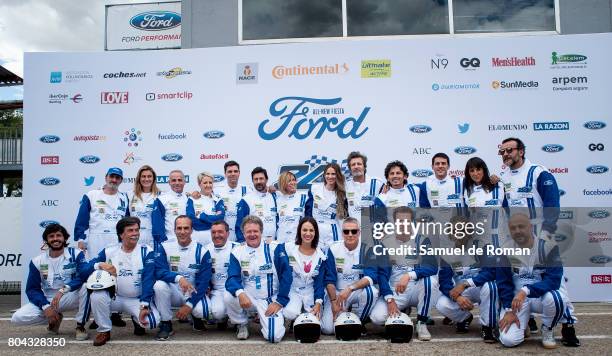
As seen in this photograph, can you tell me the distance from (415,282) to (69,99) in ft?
19.6

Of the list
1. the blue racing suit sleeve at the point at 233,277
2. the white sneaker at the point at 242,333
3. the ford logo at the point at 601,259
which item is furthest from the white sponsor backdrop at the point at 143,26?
the ford logo at the point at 601,259

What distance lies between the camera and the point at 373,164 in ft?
23.8

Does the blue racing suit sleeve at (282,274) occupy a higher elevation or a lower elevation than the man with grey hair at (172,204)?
lower

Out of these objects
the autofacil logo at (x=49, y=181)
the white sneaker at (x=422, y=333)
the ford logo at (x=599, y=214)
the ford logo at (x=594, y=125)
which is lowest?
the white sneaker at (x=422, y=333)

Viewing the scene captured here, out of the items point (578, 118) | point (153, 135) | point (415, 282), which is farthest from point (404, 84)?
point (153, 135)

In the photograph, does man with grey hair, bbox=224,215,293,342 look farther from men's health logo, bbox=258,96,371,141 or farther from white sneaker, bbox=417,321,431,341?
men's health logo, bbox=258,96,371,141

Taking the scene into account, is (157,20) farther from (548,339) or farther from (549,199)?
(548,339)

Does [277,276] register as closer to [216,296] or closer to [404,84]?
[216,296]

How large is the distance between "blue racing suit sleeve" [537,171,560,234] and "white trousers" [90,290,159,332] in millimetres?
3900

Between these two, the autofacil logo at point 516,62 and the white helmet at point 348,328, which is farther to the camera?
the autofacil logo at point 516,62

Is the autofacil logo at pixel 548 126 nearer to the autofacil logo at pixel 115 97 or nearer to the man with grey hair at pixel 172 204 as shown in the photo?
the man with grey hair at pixel 172 204

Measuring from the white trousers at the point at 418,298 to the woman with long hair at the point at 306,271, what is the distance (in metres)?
0.58

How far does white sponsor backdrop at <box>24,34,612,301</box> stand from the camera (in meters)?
7.12

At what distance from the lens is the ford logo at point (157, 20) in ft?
40.2
